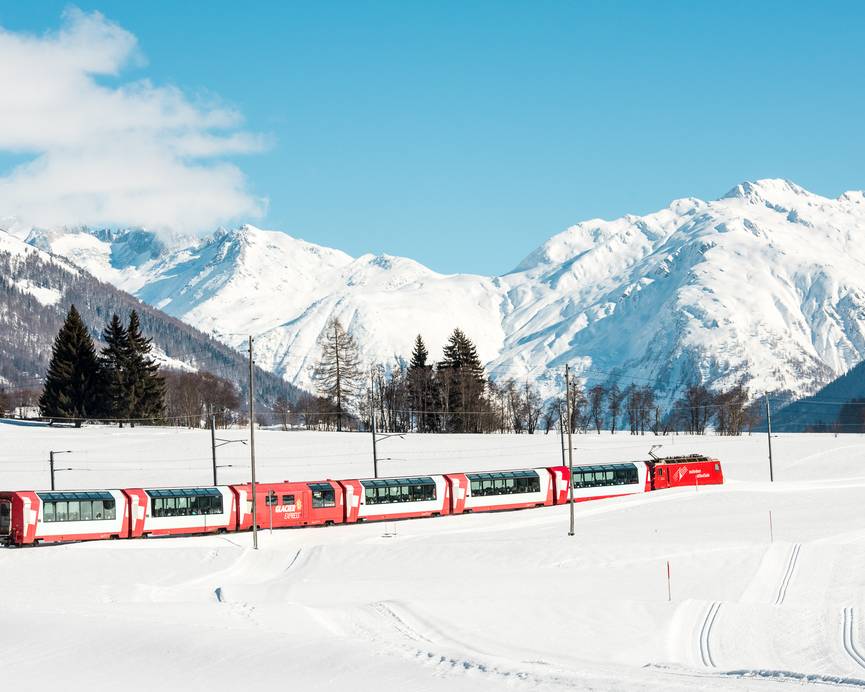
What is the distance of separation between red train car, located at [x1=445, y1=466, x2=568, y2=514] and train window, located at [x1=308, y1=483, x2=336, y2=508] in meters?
9.36

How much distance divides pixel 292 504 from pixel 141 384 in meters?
65.8

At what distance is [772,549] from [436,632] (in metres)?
25.4

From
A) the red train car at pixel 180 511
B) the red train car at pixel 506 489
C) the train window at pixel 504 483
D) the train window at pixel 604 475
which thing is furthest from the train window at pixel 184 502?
the train window at pixel 604 475

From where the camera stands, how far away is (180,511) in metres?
62.0

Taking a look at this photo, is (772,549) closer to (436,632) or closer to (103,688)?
(436,632)

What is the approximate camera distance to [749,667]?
28766 mm

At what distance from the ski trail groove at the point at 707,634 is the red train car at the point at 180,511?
34904 millimetres

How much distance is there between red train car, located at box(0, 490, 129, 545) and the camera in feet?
185

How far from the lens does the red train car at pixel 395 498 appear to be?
68.8m

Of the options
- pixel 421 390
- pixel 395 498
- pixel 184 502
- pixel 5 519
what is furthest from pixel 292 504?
pixel 421 390

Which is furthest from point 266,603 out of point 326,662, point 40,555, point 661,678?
point 40,555

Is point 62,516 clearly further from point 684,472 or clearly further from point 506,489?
point 684,472

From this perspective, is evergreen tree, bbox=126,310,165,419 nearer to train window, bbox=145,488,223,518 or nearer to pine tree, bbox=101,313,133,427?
pine tree, bbox=101,313,133,427

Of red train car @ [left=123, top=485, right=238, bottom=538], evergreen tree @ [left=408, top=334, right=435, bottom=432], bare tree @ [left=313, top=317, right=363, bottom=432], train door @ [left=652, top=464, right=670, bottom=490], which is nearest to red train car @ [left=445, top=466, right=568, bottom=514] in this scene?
train door @ [left=652, top=464, right=670, bottom=490]
